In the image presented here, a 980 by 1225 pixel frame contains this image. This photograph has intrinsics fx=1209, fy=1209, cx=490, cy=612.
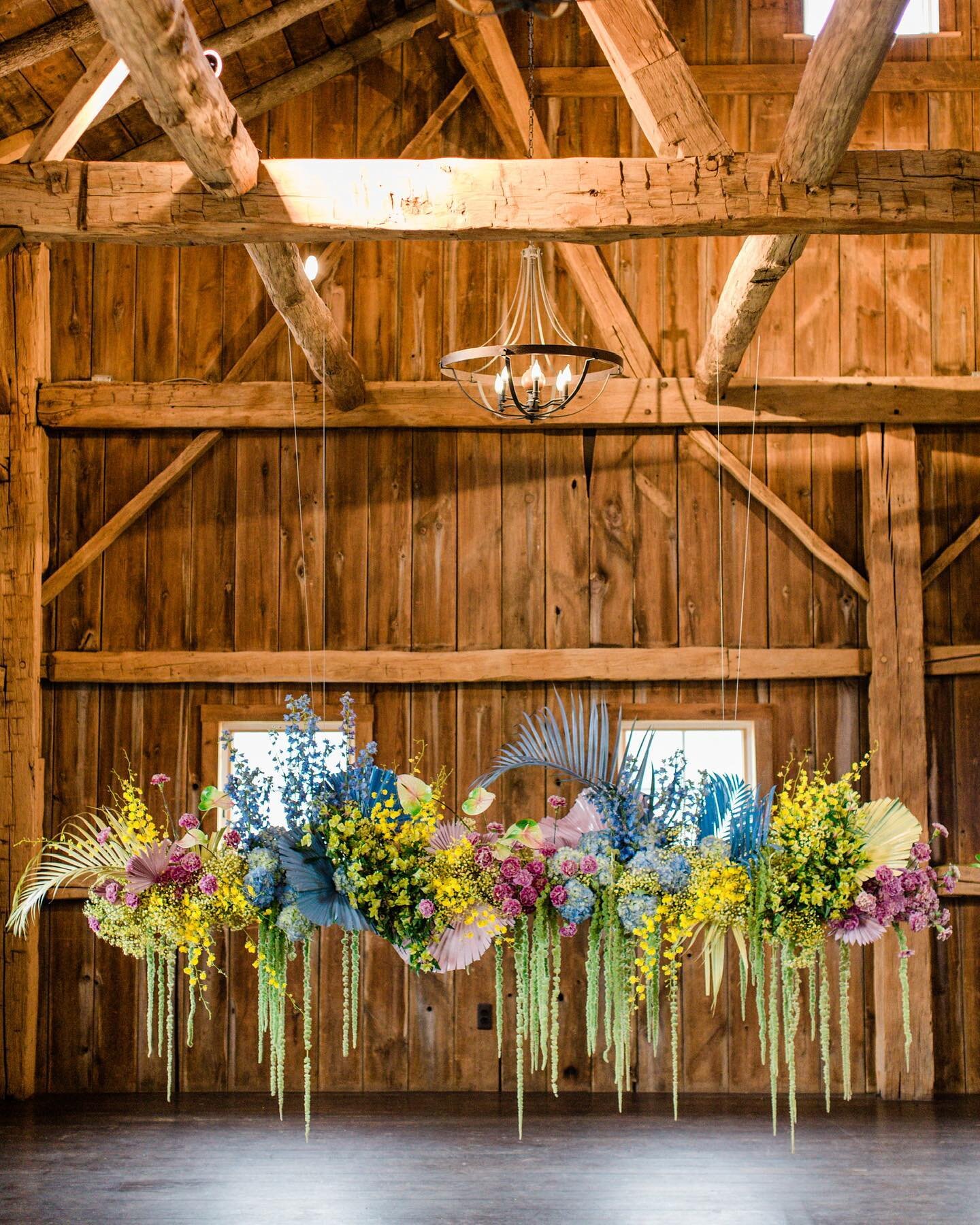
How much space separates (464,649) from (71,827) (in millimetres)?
2263

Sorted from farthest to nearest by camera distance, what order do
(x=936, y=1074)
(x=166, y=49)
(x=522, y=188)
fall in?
(x=936, y=1074), (x=522, y=188), (x=166, y=49)

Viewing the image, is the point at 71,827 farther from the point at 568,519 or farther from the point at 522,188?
the point at 522,188

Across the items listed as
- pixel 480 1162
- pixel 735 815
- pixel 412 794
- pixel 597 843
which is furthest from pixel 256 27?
pixel 480 1162

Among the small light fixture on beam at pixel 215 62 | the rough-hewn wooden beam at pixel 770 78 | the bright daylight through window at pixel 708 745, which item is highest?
the rough-hewn wooden beam at pixel 770 78

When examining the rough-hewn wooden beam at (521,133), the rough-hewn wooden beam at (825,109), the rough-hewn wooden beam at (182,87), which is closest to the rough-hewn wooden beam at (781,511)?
the rough-hewn wooden beam at (521,133)

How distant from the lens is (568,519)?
659 cm

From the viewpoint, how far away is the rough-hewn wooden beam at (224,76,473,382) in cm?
653

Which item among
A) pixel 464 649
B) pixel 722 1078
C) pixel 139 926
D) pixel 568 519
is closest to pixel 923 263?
pixel 568 519

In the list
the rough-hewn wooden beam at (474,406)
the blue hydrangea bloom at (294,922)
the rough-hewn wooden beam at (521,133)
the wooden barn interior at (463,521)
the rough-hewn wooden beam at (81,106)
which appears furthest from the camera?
the rough-hewn wooden beam at (474,406)

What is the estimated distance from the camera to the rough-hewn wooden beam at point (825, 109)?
342cm

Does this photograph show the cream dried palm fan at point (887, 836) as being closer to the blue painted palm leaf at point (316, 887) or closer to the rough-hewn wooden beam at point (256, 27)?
the blue painted palm leaf at point (316, 887)

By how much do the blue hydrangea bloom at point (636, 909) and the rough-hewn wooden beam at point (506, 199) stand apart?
225cm

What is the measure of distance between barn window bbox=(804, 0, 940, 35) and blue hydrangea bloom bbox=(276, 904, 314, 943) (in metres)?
5.46

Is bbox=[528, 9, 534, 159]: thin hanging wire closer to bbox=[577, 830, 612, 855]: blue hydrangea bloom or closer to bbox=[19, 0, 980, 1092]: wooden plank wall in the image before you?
bbox=[19, 0, 980, 1092]: wooden plank wall
